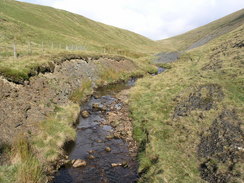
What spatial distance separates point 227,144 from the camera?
13.8m

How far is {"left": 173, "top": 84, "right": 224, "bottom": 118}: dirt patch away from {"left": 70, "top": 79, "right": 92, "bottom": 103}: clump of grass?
12.6 metres

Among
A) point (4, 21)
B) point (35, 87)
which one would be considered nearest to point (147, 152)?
point (35, 87)

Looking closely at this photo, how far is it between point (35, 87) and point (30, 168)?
1184 cm

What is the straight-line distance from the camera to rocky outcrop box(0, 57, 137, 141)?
15.5 m

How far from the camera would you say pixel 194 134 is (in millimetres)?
16016

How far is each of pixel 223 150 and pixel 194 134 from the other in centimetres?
283

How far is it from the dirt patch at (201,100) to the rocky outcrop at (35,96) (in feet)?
→ 41.9

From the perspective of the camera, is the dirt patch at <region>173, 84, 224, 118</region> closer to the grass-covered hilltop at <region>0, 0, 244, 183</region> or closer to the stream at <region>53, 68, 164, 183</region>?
the grass-covered hilltop at <region>0, 0, 244, 183</region>

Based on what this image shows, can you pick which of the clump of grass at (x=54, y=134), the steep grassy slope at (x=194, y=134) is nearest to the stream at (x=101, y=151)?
the clump of grass at (x=54, y=134)

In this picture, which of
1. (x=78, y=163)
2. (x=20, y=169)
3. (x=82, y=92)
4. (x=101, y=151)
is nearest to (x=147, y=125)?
(x=101, y=151)

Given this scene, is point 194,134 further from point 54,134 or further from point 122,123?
point 54,134

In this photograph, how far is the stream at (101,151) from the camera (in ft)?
44.0

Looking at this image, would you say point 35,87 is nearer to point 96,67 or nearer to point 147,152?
point 147,152

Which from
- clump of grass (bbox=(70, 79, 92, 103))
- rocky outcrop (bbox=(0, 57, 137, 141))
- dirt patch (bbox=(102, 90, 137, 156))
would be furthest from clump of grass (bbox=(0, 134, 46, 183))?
clump of grass (bbox=(70, 79, 92, 103))
